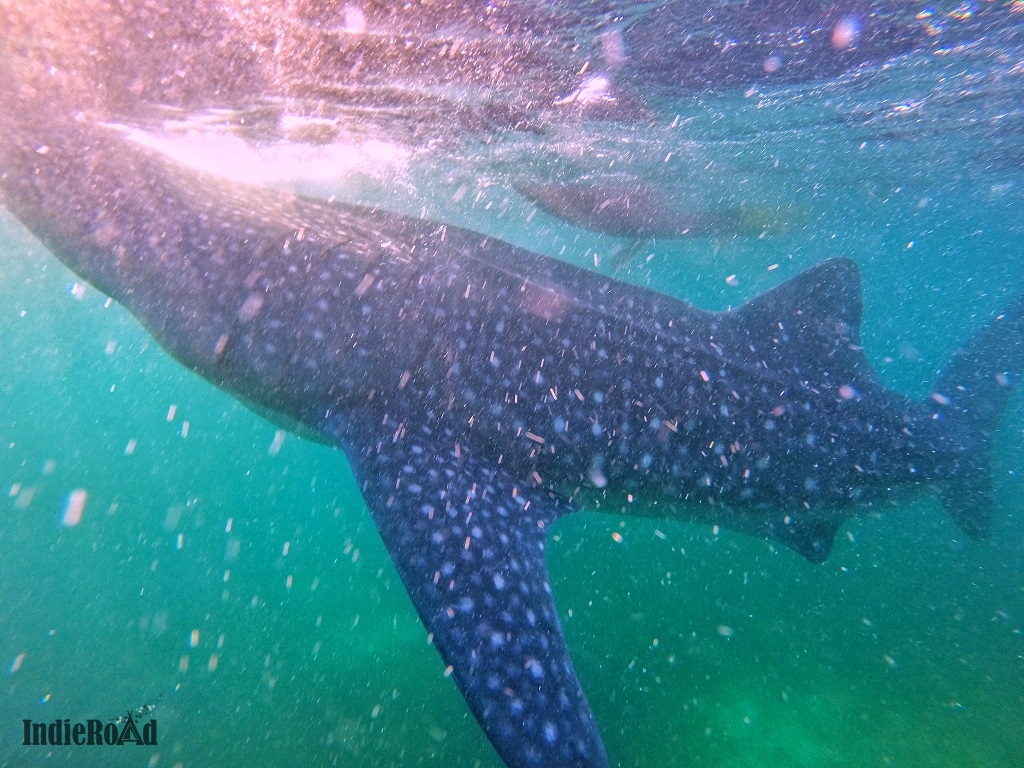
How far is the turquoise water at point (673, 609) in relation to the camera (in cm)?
662

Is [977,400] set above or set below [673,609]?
above

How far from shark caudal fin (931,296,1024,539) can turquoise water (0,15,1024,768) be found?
4.48 feet

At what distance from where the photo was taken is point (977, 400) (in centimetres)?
607

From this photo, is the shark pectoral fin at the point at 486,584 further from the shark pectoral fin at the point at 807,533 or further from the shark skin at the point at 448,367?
the shark pectoral fin at the point at 807,533

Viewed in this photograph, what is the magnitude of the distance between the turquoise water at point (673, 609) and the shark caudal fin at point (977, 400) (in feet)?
4.48

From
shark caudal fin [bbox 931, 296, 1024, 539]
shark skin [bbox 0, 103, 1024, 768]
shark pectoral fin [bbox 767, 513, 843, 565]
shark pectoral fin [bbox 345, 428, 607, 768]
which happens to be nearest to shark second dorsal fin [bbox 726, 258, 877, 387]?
shark skin [bbox 0, 103, 1024, 768]

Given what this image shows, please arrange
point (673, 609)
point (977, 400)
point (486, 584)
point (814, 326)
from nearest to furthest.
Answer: point (486, 584) → point (814, 326) → point (977, 400) → point (673, 609)

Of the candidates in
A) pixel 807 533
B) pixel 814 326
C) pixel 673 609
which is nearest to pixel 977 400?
pixel 814 326

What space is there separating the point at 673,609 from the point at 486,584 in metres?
7.79

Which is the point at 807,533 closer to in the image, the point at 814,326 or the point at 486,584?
the point at 814,326

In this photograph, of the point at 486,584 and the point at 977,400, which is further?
the point at 977,400

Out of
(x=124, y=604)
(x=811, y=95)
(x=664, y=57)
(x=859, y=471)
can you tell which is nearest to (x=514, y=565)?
(x=859, y=471)

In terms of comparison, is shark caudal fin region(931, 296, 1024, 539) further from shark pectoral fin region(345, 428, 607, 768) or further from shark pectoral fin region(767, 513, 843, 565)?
shark pectoral fin region(345, 428, 607, 768)

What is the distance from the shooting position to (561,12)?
22.6 feet
